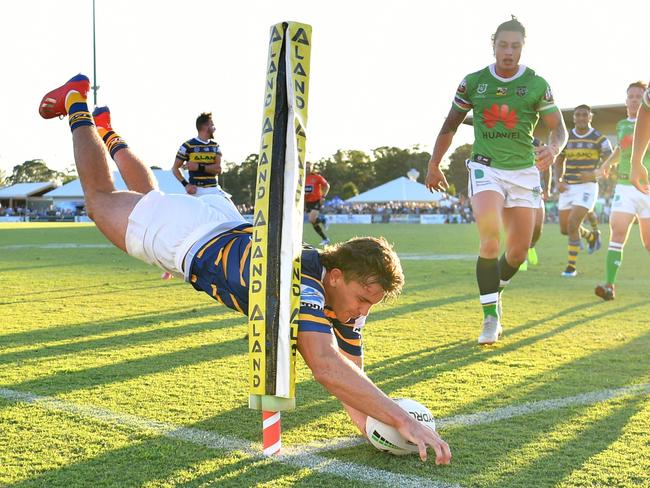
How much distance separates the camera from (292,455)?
3348mm

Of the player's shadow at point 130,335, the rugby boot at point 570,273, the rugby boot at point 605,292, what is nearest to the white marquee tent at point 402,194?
the rugby boot at point 570,273

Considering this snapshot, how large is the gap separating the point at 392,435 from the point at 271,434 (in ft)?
1.78

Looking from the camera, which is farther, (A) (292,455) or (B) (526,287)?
(B) (526,287)

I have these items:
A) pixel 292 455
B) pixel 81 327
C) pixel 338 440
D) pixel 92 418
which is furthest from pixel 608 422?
pixel 81 327

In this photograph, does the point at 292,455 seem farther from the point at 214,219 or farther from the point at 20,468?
the point at 214,219

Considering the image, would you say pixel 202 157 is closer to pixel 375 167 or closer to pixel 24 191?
pixel 24 191

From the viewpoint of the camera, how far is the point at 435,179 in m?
6.99

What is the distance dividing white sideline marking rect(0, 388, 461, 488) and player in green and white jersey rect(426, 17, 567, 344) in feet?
10.7

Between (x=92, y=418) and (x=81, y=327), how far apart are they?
3081mm

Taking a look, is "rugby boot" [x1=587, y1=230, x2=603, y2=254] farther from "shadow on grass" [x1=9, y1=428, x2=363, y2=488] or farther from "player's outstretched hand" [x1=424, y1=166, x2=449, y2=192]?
"shadow on grass" [x1=9, y1=428, x2=363, y2=488]

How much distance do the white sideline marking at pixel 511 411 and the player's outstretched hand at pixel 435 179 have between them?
2.88m

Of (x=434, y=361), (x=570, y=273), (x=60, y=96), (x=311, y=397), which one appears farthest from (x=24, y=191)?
(x=311, y=397)

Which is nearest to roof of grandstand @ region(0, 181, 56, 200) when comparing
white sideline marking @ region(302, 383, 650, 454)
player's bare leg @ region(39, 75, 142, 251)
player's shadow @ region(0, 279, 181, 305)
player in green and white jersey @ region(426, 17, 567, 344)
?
player's shadow @ region(0, 279, 181, 305)

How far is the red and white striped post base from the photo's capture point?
331 centimetres
